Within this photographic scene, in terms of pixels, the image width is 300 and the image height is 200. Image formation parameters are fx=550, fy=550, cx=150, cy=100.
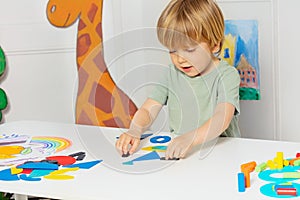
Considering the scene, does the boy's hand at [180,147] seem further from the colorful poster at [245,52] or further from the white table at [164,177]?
the colorful poster at [245,52]

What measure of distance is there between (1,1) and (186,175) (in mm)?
1375

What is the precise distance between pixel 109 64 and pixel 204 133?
0.95 metres

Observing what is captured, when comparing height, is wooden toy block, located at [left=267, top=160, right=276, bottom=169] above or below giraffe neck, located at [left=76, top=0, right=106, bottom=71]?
below

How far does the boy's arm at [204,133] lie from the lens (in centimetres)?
125

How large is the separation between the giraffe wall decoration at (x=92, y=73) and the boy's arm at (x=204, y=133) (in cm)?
73

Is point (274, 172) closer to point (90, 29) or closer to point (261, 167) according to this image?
point (261, 167)

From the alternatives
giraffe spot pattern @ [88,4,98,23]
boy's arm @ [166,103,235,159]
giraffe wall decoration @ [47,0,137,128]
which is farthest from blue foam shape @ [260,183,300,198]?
giraffe spot pattern @ [88,4,98,23]

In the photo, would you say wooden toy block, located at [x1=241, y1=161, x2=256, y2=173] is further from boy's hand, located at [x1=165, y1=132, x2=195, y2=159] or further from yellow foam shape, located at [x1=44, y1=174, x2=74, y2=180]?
yellow foam shape, located at [x1=44, y1=174, x2=74, y2=180]

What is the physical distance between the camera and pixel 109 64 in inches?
86.7

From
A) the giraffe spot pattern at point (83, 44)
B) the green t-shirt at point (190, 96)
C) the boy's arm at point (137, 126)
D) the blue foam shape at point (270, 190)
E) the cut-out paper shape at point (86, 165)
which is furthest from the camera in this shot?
the giraffe spot pattern at point (83, 44)

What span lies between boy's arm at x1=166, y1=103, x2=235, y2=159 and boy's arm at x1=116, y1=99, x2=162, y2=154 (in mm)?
114

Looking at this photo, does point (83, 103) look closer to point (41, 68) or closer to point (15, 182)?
point (41, 68)

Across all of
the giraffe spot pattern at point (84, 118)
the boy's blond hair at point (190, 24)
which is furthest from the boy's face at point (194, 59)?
the giraffe spot pattern at point (84, 118)

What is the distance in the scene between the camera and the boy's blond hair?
137 cm
